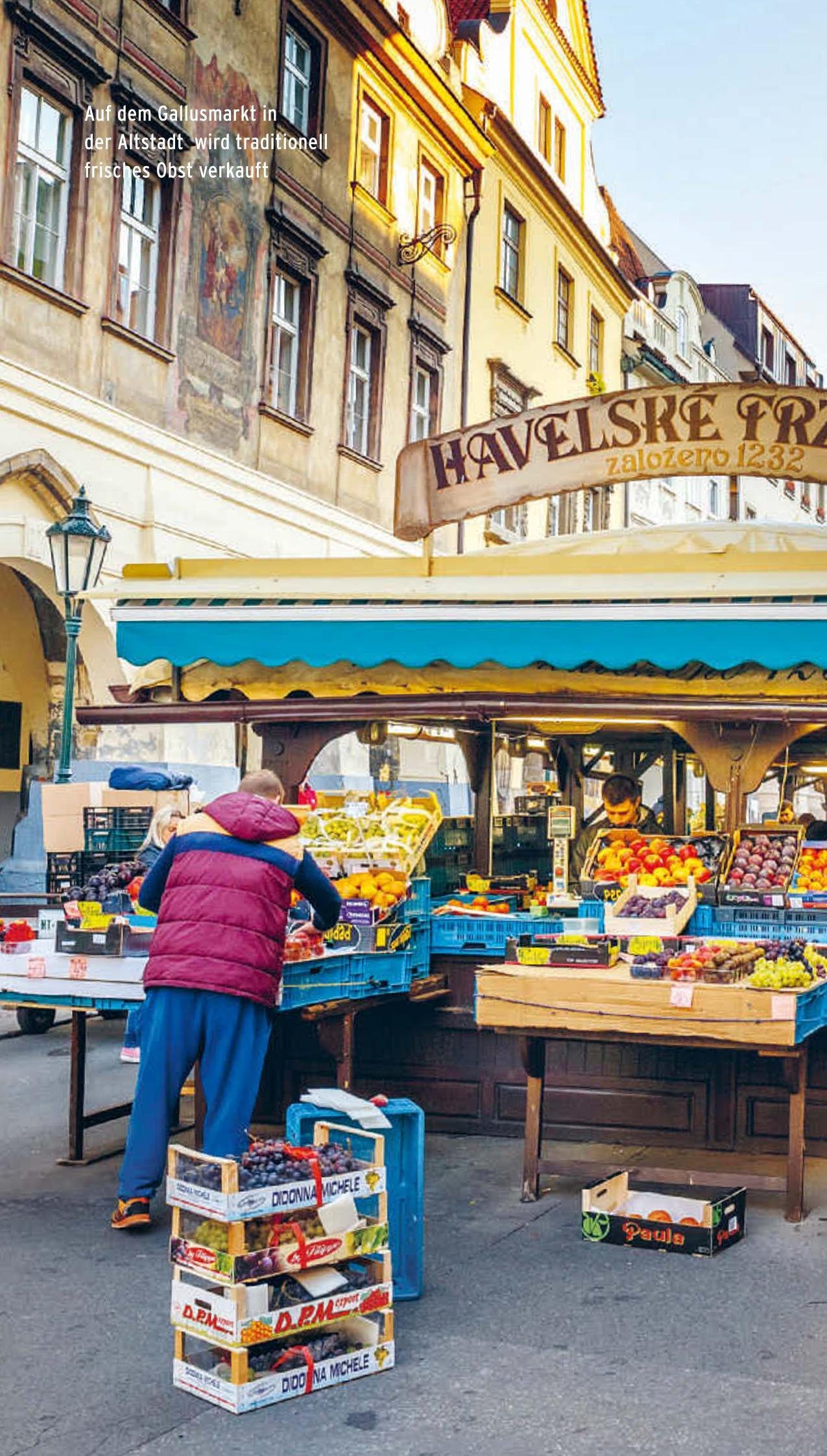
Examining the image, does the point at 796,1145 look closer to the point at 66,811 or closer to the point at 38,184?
the point at 66,811

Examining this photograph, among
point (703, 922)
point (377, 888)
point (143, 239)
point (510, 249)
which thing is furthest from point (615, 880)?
point (510, 249)

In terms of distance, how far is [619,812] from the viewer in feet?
40.1

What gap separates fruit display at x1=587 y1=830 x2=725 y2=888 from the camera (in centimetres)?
841

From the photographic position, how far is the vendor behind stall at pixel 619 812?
1220 centimetres

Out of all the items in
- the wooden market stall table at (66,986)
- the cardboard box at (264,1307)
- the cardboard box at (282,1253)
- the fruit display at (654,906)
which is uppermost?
the fruit display at (654,906)

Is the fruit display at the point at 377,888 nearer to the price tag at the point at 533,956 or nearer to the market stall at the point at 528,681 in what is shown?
the market stall at the point at 528,681

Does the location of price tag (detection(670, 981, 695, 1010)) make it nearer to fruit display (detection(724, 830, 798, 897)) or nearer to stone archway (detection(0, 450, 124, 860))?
fruit display (detection(724, 830, 798, 897))

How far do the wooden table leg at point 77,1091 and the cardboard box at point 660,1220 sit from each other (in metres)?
2.50

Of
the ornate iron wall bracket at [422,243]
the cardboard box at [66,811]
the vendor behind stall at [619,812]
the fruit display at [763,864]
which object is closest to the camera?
the fruit display at [763,864]

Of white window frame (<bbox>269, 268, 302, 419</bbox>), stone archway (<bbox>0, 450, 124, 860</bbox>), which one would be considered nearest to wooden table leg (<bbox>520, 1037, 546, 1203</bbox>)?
stone archway (<bbox>0, 450, 124, 860</bbox>)

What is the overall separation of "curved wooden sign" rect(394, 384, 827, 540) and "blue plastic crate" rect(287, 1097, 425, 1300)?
4.41 metres

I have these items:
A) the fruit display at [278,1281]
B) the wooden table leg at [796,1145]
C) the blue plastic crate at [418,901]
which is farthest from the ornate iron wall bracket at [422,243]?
the fruit display at [278,1281]

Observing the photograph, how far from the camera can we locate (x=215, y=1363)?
185 inches

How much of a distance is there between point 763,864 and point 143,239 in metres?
11.2
